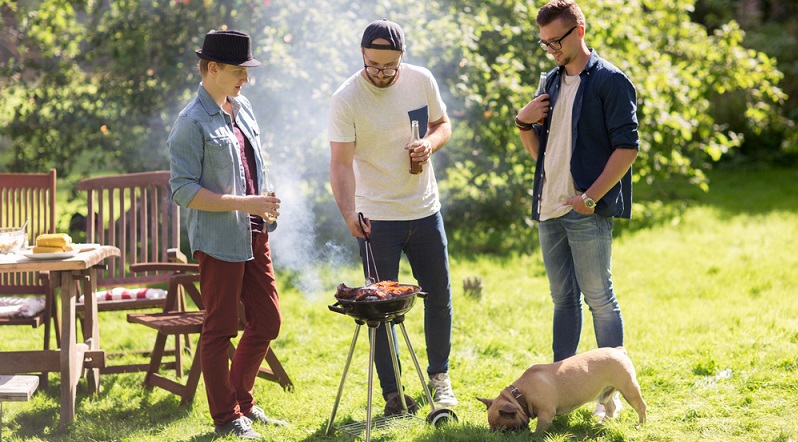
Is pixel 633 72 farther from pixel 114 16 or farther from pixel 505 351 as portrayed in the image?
pixel 114 16

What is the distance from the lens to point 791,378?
4.80 metres

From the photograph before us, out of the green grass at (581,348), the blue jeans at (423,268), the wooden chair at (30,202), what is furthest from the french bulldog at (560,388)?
the wooden chair at (30,202)

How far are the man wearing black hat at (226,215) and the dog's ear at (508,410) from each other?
1.23m

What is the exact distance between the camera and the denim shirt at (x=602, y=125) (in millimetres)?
4078

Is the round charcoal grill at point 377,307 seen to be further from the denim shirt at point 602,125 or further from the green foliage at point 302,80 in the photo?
the green foliage at point 302,80

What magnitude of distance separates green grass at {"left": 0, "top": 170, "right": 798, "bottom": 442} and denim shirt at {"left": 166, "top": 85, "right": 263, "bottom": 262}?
3.30ft

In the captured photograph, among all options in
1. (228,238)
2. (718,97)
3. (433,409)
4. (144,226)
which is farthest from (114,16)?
(718,97)

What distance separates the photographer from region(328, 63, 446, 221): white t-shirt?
14.4 ft

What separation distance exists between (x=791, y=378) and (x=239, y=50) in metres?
3.38

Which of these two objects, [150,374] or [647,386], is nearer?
[647,386]

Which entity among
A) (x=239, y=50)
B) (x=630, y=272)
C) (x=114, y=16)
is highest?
(x=114, y=16)

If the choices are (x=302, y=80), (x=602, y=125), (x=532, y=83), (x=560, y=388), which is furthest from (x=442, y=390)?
(x=532, y=83)

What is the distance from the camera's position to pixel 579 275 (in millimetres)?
4328

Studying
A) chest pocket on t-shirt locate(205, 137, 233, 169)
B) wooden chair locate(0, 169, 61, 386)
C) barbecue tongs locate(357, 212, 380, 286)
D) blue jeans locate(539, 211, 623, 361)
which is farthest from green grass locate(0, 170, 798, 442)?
chest pocket on t-shirt locate(205, 137, 233, 169)
